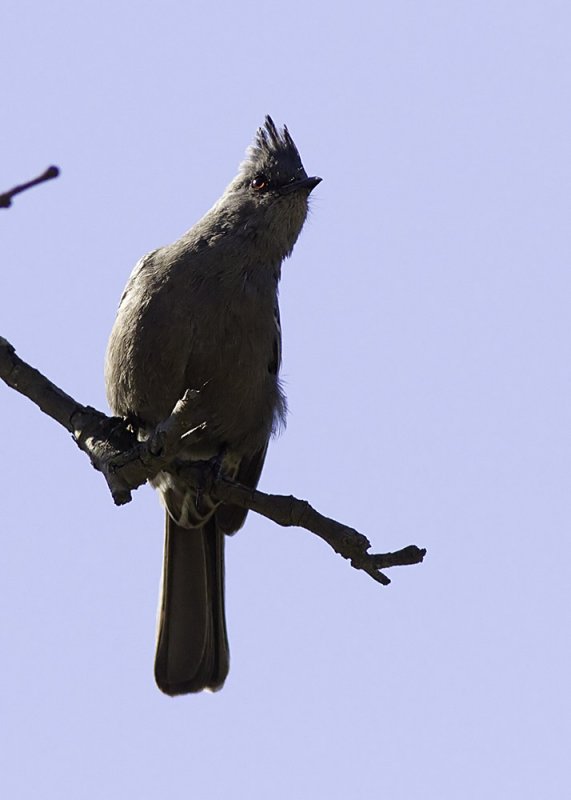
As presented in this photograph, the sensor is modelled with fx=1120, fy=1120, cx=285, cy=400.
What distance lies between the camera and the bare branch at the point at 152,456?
490 cm

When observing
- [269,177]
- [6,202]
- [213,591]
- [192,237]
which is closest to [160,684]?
[213,591]

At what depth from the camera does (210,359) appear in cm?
674

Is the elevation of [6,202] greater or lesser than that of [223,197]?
lesser

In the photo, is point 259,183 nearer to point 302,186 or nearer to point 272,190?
point 272,190

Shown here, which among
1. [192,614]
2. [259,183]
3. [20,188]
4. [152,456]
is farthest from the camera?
[259,183]

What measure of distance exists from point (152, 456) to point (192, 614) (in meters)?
2.88

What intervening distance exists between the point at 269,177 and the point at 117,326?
5.35 ft

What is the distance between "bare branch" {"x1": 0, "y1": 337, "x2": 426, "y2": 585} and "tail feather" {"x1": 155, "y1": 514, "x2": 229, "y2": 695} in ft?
5.17

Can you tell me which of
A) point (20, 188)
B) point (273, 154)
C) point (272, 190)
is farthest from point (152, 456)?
point (273, 154)

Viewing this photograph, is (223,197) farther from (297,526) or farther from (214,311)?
(297,526)

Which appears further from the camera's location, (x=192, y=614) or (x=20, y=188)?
(x=192, y=614)

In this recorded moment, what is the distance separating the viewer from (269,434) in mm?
7301

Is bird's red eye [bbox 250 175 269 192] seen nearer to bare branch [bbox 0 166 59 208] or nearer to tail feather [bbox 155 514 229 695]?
tail feather [bbox 155 514 229 695]

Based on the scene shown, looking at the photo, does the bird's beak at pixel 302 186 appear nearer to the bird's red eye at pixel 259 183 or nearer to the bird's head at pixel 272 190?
the bird's head at pixel 272 190
